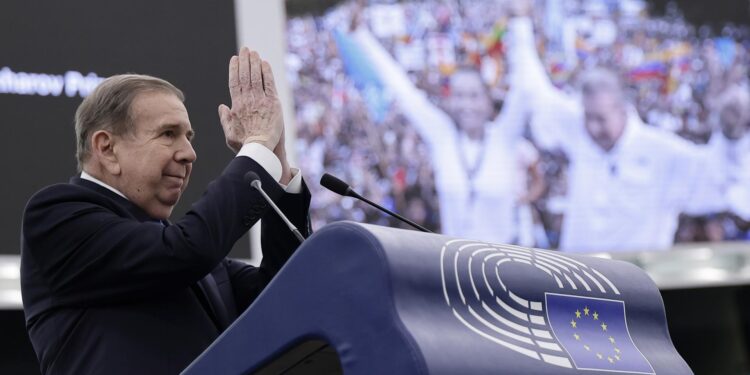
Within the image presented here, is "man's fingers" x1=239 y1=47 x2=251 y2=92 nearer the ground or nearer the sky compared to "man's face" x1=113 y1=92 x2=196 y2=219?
nearer the sky

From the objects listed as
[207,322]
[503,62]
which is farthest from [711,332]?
[207,322]

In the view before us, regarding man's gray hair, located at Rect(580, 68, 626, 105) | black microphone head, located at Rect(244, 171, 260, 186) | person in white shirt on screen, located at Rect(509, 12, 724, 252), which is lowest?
person in white shirt on screen, located at Rect(509, 12, 724, 252)

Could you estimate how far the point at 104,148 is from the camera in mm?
1904

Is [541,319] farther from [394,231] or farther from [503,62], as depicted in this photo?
[503,62]

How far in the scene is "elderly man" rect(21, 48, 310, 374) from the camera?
5.40 ft

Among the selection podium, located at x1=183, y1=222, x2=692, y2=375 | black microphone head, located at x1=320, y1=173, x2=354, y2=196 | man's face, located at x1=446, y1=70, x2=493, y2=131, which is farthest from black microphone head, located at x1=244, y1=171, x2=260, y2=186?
man's face, located at x1=446, y1=70, x2=493, y2=131

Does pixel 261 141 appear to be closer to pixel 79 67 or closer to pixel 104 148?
pixel 104 148

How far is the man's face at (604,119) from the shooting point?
18.0 feet

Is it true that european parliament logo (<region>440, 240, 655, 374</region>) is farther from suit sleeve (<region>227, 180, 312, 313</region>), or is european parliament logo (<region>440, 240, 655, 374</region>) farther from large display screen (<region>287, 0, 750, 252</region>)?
large display screen (<region>287, 0, 750, 252</region>)

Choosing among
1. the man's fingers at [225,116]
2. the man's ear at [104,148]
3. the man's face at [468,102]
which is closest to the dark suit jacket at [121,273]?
the man's ear at [104,148]

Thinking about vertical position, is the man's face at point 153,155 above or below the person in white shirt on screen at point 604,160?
above

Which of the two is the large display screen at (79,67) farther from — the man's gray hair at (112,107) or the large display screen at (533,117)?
the man's gray hair at (112,107)

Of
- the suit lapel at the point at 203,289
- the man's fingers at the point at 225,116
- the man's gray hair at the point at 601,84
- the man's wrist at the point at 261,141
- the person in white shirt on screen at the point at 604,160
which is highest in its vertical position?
the man's fingers at the point at 225,116

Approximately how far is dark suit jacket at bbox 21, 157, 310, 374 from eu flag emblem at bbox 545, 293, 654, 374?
0.55 metres
